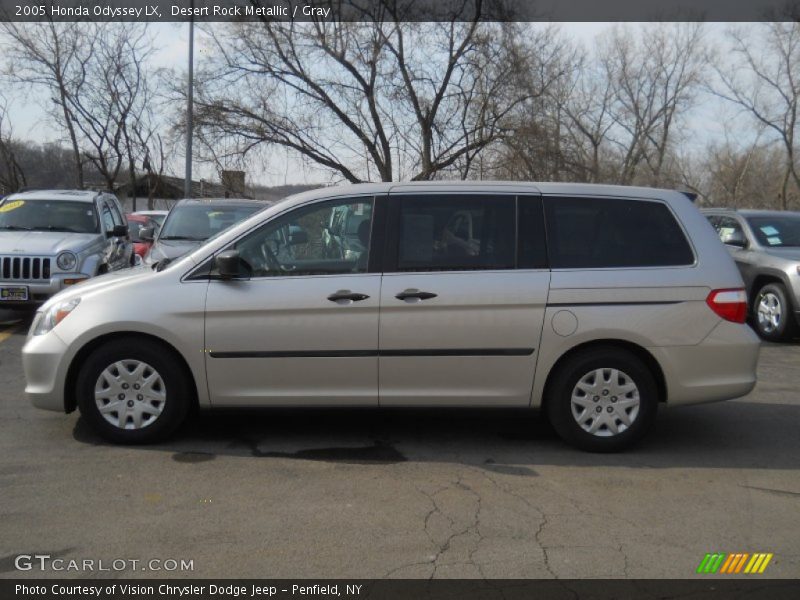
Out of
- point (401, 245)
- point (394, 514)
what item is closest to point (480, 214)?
point (401, 245)

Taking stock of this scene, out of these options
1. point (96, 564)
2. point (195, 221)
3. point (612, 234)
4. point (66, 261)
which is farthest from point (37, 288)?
point (612, 234)

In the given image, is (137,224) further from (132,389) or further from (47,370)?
(132,389)

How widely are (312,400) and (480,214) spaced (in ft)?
5.60

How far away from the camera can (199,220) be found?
11055 millimetres

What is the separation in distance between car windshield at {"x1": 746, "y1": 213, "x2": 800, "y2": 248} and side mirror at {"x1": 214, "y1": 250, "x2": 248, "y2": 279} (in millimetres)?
8103

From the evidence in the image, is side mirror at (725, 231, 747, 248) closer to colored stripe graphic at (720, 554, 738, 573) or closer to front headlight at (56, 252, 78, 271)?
colored stripe graphic at (720, 554, 738, 573)

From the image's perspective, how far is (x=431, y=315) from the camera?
205 inches

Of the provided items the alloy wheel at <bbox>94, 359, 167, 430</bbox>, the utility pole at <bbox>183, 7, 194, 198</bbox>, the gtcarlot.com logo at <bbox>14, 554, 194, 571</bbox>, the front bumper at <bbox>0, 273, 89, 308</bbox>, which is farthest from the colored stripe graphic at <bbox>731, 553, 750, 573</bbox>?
the utility pole at <bbox>183, 7, 194, 198</bbox>

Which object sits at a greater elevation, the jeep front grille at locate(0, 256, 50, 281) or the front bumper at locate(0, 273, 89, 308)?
the jeep front grille at locate(0, 256, 50, 281)

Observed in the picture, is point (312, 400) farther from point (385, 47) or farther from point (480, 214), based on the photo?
point (385, 47)

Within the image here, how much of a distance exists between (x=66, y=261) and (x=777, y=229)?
31.2 feet

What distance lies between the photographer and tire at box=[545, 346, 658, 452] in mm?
5301

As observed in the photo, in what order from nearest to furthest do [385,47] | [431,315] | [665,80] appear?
[431,315] < [385,47] < [665,80]

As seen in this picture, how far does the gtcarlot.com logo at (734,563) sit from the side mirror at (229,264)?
326 centimetres
